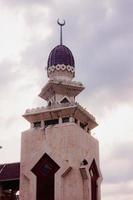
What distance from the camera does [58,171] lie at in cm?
4666

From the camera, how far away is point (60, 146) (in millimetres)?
47250

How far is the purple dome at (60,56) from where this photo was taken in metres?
52.1

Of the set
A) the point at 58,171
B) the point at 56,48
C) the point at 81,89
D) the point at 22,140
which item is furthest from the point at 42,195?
the point at 56,48

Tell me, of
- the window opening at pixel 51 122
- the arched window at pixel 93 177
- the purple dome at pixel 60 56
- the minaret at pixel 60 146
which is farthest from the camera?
the purple dome at pixel 60 56

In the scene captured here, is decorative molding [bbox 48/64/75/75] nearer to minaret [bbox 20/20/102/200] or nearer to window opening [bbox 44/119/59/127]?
minaret [bbox 20/20/102/200]

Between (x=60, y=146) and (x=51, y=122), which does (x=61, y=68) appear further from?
(x=60, y=146)

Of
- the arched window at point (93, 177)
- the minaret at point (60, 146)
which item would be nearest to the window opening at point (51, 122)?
the minaret at point (60, 146)

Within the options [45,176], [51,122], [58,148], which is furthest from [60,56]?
[45,176]

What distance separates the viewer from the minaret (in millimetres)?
46500

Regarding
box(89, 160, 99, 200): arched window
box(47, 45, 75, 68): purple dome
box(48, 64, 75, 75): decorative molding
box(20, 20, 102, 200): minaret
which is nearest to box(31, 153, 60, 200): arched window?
box(20, 20, 102, 200): minaret

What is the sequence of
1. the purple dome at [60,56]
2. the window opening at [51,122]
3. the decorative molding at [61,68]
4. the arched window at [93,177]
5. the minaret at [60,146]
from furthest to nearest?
the purple dome at [60,56] < the decorative molding at [61,68] < the window opening at [51,122] < the arched window at [93,177] < the minaret at [60,146]

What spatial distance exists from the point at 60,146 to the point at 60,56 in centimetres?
1001

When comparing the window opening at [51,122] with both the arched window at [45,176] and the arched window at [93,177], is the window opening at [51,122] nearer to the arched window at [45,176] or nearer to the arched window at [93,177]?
the arched window at [45,176]

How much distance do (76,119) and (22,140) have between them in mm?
5588
